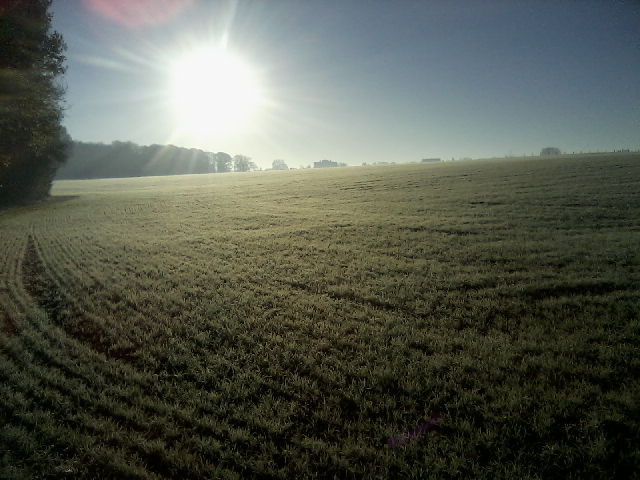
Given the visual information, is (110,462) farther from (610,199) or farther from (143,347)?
(610,199)

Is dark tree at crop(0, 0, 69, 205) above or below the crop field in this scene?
above

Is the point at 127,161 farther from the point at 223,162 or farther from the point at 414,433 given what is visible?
the point at 414,433

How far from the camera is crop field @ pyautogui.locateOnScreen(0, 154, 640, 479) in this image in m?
3.71

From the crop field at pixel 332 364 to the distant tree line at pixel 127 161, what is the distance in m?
151

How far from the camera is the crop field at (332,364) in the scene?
3.71 metres

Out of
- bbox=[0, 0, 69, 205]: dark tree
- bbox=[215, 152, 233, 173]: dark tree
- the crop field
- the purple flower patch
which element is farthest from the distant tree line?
the purple flower patch

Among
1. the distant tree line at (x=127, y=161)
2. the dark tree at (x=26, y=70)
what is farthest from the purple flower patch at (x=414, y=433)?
the distant tree line at (x=127, y=161)

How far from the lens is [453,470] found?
3445mm

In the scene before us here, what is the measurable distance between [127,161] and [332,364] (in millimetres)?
168173

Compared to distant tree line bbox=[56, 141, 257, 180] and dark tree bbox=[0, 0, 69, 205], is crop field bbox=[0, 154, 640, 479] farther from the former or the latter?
distant tree line bbox=[56, 141, 257, 180]

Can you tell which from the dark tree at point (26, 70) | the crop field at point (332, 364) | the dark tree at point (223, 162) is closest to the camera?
the crop field at point (332, 364)

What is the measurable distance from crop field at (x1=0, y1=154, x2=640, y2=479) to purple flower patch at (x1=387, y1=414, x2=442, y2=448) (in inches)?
0.8

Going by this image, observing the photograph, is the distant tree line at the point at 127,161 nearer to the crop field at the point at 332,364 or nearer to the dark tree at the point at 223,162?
the dark tree at the point at 223,162

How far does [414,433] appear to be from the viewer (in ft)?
13.0
